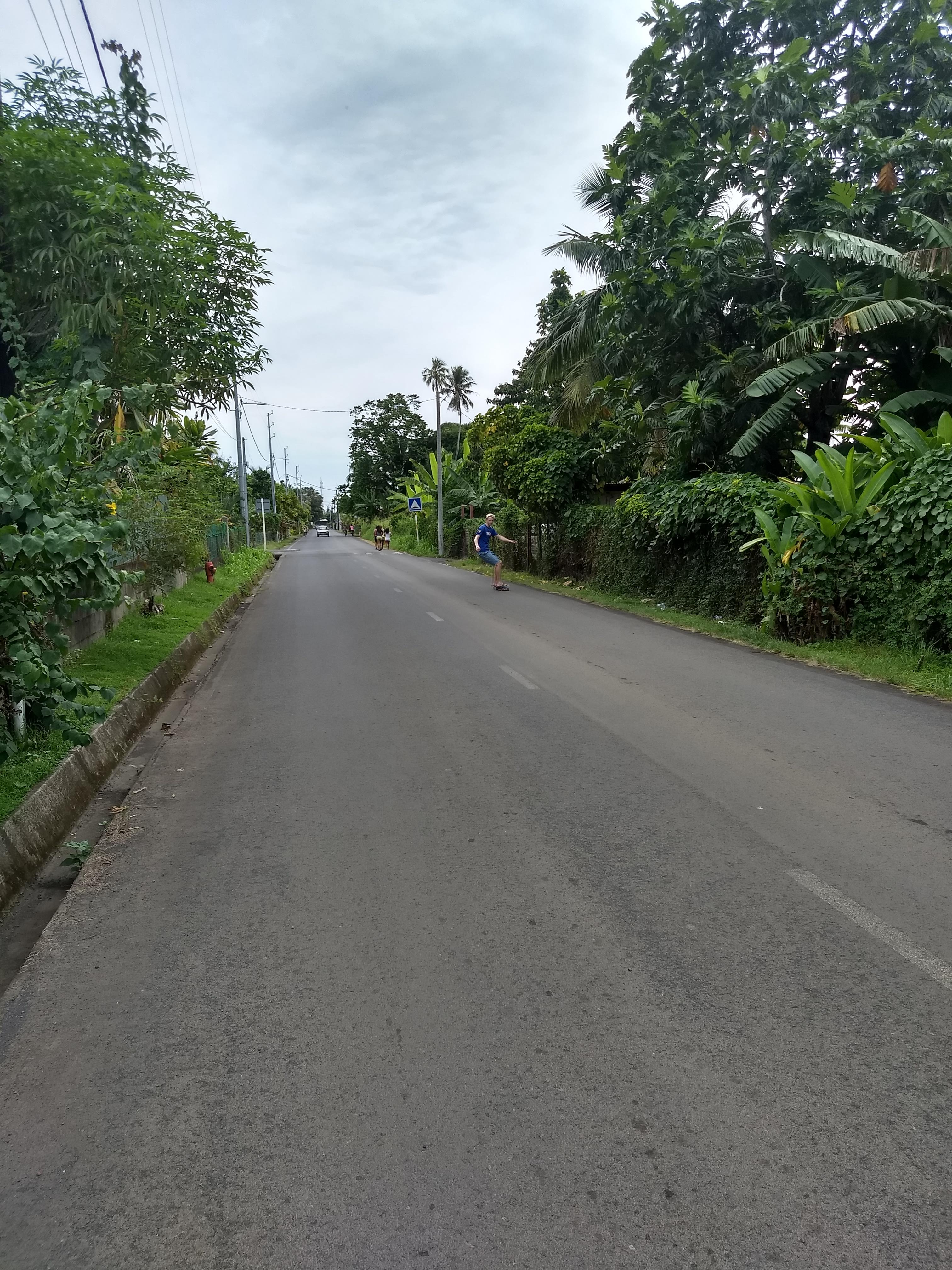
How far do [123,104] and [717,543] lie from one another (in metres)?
10.6

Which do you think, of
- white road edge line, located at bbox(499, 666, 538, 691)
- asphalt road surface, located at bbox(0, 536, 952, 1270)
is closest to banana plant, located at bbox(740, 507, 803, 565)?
white road edge line, located at bbox(499, 666, 538, 691)

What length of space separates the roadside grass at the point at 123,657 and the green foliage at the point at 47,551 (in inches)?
6.7

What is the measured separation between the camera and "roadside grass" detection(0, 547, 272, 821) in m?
5.42

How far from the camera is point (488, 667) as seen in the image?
1045 centimetres

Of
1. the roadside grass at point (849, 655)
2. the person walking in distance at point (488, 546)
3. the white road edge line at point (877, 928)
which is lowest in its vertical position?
the white road edge line at point (877, 928)

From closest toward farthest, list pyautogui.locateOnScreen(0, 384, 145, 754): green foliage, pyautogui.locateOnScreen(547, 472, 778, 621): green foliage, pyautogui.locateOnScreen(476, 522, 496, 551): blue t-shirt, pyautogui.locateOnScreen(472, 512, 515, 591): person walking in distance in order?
pyautogui.locateOnScreen(0, 384, 145, 754): green foliage < pyautogui.locateOnScreen(547, 472, 778, 621): green foliage < pyautogui.locateOnScreen(472, 512, 515, 591): person walking in distance < pyautogui.locateOnScreen(476, 522, 496, 551): blue t-shirt

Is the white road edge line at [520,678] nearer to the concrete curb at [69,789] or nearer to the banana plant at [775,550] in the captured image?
the concrete curb at [69,789]

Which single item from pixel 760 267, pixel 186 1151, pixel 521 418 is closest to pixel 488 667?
pixel 186 1151

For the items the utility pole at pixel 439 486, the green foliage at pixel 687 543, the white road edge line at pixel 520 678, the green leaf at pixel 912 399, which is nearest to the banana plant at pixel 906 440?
the green leaf at pixel 912 399

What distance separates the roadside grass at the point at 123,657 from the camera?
5.42 metres

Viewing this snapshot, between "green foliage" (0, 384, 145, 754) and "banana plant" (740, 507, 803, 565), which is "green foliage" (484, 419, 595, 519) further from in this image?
"green foliage" (0, 384, 145, 754)

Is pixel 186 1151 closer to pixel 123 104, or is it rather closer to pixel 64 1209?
pixel 64 1209

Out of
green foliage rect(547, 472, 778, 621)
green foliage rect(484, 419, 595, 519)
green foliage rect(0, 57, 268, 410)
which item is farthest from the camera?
green foliage rect(484, 419, 595, 519)

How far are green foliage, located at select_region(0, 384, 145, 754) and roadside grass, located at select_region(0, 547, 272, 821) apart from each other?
6.7 inches
